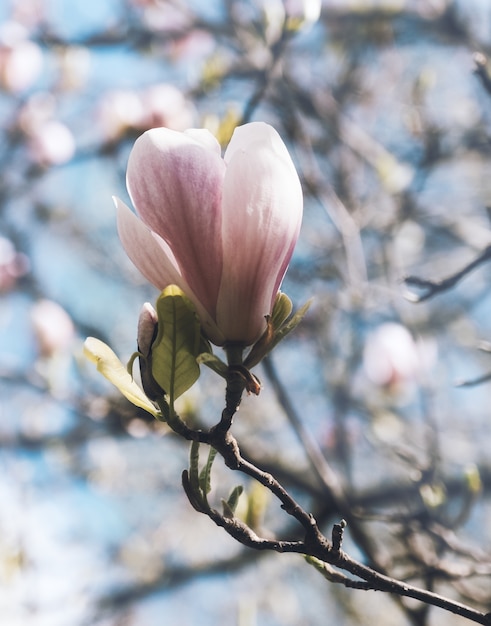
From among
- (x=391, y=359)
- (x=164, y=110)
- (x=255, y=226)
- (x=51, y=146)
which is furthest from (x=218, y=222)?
(x=51, y=146)

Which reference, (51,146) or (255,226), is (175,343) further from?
(51,146)

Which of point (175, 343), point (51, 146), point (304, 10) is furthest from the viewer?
point (51, 146)

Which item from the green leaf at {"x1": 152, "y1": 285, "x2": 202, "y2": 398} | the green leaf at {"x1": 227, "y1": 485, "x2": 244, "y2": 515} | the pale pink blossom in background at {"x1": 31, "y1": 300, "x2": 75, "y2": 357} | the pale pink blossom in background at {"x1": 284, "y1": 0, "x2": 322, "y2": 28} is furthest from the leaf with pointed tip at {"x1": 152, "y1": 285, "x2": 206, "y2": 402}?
the pale pink blossom in background at {"x1": 31, "y1": 300, "x2": 75, "y2": 357}

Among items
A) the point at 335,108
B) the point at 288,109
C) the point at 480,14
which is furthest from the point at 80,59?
the point at 480,14

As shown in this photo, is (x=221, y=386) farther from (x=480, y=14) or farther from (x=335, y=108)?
(x=480, y=14)

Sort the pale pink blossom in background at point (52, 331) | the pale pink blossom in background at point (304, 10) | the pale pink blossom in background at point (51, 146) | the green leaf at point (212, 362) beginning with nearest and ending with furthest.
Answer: the green leaf at point (212, 362) → the pale pink blossom in background at point (304, 10) → the pale pink blossom in background at point (52, 331) → the pale pink blossom in background at point (51, 146)

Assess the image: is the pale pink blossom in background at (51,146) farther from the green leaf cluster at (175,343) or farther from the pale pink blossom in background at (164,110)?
the green leaf cluster at (175,343)

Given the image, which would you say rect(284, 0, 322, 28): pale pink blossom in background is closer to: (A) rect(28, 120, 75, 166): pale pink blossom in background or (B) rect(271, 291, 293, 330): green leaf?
(B) rect(271, 291, 293, 330): green leaf

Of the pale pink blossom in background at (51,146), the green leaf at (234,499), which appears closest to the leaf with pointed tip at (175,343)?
the green leaf at (234,499)
